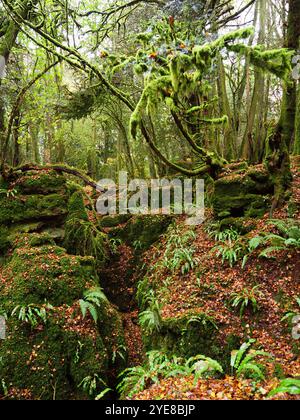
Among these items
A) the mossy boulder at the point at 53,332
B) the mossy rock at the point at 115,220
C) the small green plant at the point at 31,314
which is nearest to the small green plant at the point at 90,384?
the mossy boulder at the point at 53,332

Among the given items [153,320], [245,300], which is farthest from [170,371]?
[245,300]

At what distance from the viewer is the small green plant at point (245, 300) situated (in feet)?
15.5

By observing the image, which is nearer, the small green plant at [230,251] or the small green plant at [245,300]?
the small green plant at [245,300]

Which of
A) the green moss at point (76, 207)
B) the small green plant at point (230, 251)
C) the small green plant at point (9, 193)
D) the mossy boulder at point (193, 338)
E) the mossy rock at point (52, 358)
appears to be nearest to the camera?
the mossy boulder at point (193, 338)

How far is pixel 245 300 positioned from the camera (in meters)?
4.72

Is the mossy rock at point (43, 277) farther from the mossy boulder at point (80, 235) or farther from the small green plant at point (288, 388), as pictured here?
the small green plant at point (288, 388)

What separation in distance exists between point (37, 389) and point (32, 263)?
7.15ft

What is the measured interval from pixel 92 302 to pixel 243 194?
→ 4.01m

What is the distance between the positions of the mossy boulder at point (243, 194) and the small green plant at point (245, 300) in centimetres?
230

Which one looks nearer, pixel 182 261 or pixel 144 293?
pixel 182 261

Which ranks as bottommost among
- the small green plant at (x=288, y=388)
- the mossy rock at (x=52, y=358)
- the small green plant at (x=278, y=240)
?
the mossy rock at (x=52, y=358)

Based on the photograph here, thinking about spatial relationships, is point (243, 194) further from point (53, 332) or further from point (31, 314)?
point (31, 314)

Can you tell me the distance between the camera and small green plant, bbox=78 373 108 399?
4602mm
